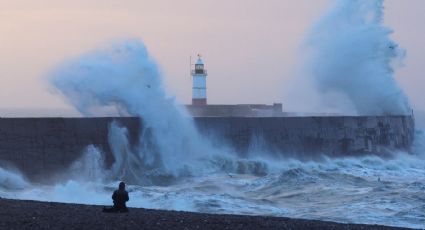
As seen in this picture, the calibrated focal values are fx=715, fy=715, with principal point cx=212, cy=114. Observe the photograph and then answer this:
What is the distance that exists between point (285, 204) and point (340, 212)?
1.31 metres

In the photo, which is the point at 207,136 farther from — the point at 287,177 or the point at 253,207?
the point at 253,207

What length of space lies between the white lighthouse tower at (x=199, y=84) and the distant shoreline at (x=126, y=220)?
22.2m

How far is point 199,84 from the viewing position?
101ft

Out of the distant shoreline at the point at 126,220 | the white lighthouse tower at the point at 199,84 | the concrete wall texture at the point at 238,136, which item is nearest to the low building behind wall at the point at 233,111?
the white lighthouse tower at the point at 199,84

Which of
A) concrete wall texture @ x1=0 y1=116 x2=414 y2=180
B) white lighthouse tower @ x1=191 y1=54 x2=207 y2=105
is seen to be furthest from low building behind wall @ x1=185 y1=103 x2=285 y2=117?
concrete wall texture @ x1=0 y1=116 x2=414 y2=180

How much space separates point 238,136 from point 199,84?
41.9ft

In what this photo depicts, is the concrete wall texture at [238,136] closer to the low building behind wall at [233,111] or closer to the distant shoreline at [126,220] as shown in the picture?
the distant shoreline at [126,220]

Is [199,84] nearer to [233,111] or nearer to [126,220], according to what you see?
[233,111]

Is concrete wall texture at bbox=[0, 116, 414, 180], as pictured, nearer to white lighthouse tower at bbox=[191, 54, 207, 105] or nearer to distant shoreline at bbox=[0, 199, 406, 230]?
distant shoreline at bbox=[0, 199, 406, 230]

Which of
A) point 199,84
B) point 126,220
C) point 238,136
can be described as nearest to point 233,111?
point 199,84

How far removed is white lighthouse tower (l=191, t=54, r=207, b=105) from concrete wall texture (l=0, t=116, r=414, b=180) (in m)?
9.65

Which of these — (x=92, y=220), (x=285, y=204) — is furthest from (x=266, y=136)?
(x=92, y=220)

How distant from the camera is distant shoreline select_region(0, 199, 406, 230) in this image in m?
7.37

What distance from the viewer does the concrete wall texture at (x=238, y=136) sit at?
46.1 feet
